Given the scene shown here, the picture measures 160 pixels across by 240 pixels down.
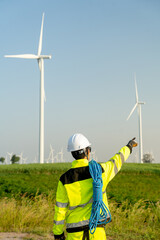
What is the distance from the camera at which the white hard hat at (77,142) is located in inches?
155

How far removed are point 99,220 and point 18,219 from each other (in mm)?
6154

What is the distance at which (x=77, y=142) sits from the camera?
3965mm

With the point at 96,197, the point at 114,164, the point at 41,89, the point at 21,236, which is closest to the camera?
the point at 96,197

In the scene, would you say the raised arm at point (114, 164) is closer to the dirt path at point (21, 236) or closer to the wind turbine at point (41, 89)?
the dirt path at point (21, 236)

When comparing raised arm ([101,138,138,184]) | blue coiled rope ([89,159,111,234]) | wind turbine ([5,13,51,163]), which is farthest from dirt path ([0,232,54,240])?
wind turbine ([5,13,51,163])

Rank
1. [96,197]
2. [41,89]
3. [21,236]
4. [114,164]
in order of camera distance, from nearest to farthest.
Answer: [96,197] < [114,164] < [21,236] < [41,89]

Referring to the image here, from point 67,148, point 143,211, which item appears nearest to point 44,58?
point 143,211

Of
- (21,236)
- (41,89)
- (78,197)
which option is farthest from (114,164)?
(41,89)

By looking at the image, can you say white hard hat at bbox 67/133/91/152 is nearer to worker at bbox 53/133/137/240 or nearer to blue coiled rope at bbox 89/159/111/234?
worker at bbox 53/133/137/240

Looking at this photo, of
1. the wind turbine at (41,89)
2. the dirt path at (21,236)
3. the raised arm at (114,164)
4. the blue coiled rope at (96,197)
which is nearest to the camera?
the blue coiled rope at (96,197)

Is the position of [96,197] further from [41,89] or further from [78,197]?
[41,89]

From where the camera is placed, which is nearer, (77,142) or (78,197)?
(78,197)

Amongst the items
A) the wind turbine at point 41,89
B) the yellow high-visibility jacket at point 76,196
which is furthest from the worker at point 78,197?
the wind turbine at point 41,89

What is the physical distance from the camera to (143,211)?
10891 millimetres
